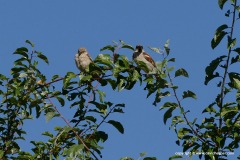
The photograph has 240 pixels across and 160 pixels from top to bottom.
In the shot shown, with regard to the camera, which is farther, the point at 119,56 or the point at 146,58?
the point at 146,58

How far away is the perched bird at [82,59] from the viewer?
8.32m

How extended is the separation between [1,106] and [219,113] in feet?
8.24

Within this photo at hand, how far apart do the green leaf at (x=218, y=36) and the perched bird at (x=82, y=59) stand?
356 cm

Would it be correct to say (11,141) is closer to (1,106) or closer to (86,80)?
(1,106)

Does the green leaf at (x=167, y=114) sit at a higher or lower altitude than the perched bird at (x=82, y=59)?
lower

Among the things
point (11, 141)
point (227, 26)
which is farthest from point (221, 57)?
point (11, 141)

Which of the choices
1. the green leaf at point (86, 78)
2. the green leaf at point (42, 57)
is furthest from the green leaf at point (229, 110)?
the green leaf at point (42, 57)

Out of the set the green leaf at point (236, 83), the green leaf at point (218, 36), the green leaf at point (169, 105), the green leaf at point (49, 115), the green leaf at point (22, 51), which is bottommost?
the green leaf at point (236, 83)

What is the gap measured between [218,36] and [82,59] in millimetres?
3854

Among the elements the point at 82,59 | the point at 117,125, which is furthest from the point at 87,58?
the point at 117,125

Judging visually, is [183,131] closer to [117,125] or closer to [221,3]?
[117,125]

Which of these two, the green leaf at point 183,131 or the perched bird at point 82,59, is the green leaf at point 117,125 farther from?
the perched bird at point 82,59

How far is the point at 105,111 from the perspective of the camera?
5.12 meters

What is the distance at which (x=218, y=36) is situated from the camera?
4.79m
